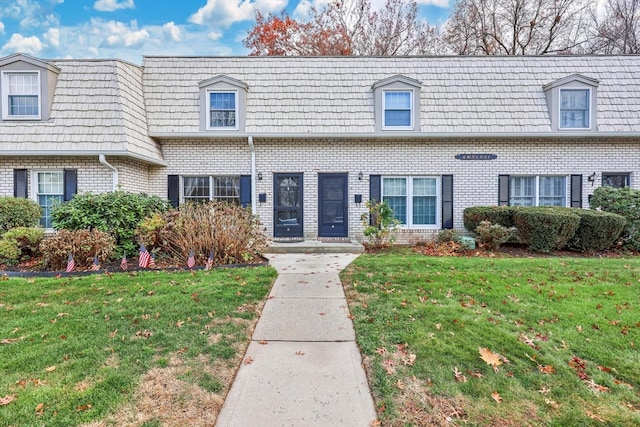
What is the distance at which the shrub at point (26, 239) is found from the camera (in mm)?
7191

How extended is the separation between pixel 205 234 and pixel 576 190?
36.4ft

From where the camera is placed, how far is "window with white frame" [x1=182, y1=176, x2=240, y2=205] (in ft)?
35.4

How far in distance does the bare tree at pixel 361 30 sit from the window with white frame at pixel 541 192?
1353 cm

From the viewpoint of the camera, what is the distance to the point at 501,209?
9.69 meters

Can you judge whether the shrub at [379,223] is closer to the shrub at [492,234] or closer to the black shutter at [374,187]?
the black shutter at [374,187]

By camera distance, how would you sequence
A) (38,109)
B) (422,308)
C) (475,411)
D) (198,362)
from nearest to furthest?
(475,411) < (198,362) < (422,308) < (38,109)

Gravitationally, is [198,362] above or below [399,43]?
below

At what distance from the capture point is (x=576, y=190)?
10617 mm

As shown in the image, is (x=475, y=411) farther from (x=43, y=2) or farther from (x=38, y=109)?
(x=43, y=2)

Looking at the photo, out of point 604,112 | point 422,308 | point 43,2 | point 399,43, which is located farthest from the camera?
point 399,43

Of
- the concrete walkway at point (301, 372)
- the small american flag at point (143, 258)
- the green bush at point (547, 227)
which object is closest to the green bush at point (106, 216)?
the small american flag at point (143, 258)

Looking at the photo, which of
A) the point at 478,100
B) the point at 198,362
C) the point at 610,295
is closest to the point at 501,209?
the point at 478,100

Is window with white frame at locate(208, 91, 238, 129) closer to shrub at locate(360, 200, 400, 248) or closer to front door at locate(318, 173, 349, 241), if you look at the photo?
front door at locate(318, 173, 349, 241)

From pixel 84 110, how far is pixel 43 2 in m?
10.4
